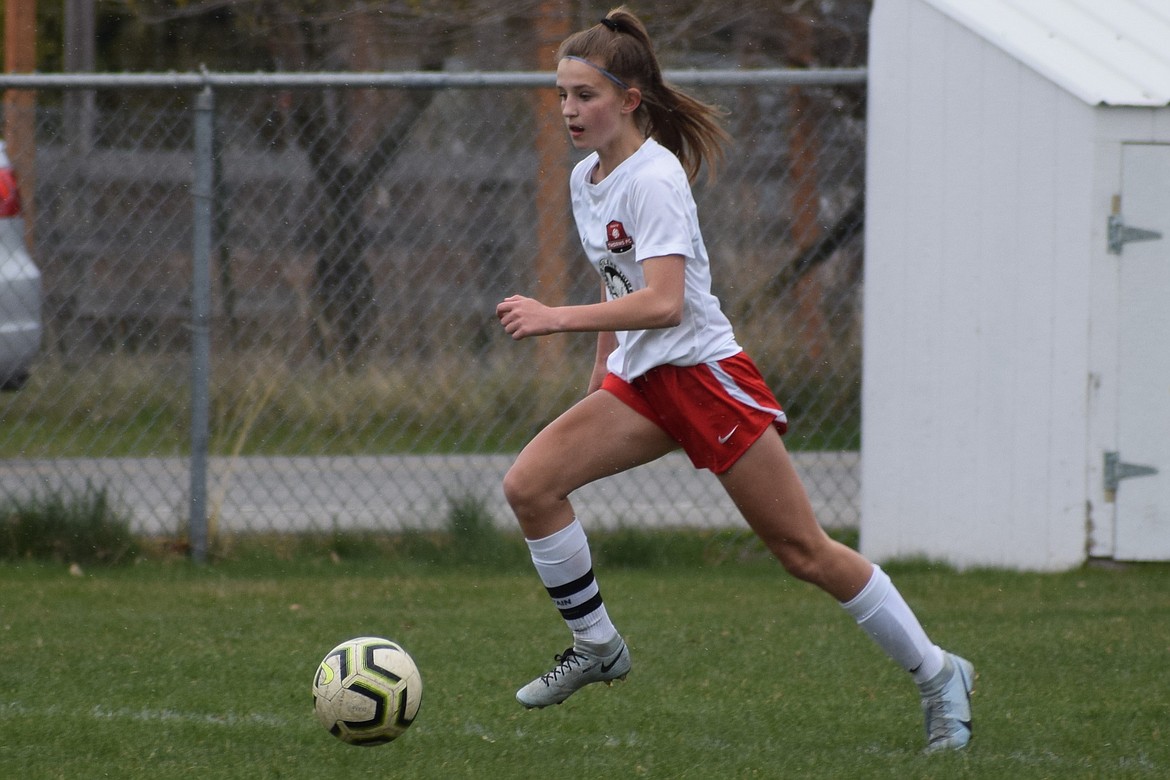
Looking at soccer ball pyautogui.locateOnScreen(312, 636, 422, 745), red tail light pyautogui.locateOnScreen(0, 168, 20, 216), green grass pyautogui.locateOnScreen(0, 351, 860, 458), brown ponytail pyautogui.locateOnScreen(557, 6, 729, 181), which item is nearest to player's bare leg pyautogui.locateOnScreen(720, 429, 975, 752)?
brown ponytail pyautogui.locateOnScreen(557, 6, 729, 181)

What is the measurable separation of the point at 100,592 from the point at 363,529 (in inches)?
55.4

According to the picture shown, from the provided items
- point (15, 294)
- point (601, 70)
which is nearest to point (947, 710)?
point (601, 70)

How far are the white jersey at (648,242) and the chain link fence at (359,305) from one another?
2842 millimetres

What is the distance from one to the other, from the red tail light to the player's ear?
14.3ft

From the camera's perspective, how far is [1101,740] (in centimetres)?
422

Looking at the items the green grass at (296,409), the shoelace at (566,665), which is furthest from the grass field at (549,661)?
the green grass at (296,409)

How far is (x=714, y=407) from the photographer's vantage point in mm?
4035

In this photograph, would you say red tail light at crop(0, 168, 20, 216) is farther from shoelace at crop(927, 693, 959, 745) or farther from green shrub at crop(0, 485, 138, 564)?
shoelace at crop(927, 693, 959, 745)

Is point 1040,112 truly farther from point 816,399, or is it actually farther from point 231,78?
point 231,78

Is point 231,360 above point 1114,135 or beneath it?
beneath

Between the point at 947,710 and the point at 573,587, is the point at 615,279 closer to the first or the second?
the point at 573,587

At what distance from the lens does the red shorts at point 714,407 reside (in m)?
4.03

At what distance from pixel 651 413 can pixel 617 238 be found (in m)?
0.52

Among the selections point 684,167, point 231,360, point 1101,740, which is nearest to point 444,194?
point 231,360
